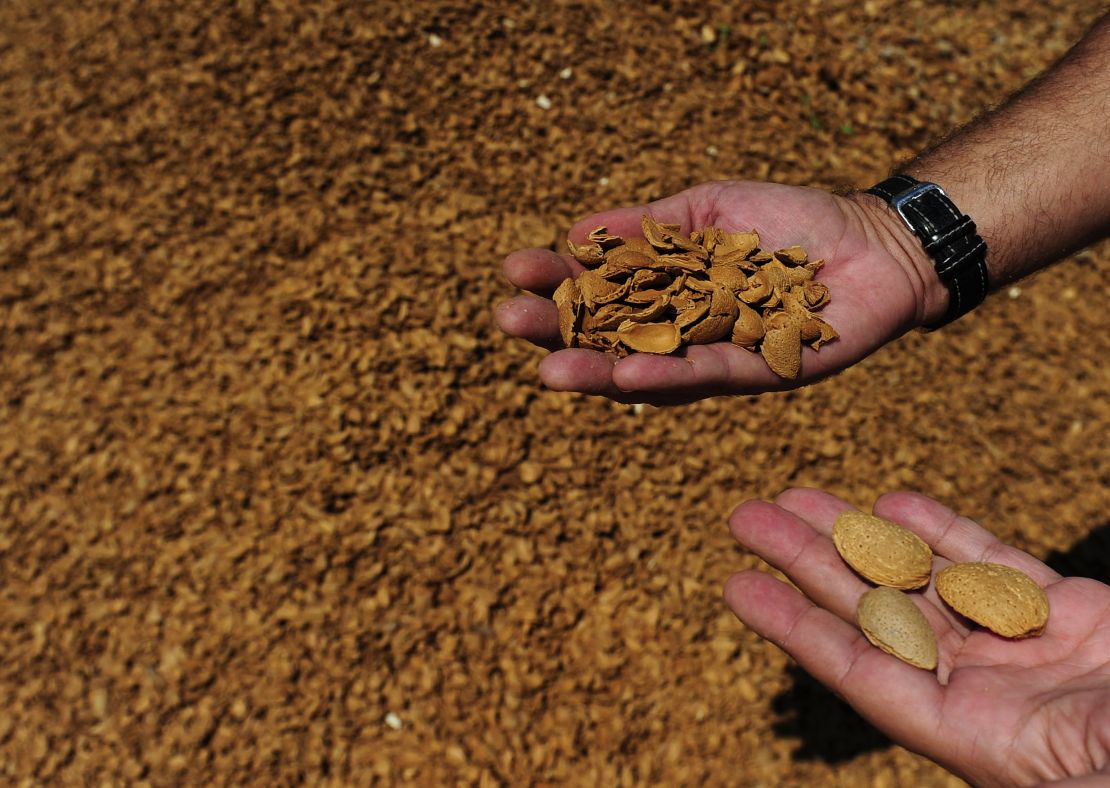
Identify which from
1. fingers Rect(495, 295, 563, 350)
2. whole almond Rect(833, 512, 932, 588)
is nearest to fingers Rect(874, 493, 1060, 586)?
whole almond Rect(833, 512, 932, 588)

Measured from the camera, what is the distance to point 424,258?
3.07 m

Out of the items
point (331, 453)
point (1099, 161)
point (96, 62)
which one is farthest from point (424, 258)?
point (1099, 161)

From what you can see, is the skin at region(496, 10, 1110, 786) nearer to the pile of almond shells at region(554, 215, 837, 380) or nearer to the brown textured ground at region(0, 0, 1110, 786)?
the pile of almond shells at region(554, 215, 837, 380)

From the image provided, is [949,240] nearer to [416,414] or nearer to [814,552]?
[814,552]

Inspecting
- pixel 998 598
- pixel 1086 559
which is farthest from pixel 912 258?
pixel 1086 559

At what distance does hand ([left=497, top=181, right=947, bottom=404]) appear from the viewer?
178 centimetres

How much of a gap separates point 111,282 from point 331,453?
1192 millimetres

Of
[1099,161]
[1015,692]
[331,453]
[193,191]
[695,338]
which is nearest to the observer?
[1015,692]

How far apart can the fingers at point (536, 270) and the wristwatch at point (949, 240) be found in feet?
3.17

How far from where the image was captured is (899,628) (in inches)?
66.6

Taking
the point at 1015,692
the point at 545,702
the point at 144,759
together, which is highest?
the point at 1015,692

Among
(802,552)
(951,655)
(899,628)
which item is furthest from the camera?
(802,552)

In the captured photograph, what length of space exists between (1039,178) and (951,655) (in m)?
1.34

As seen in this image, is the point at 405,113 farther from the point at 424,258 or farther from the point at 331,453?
the point at 331,453
